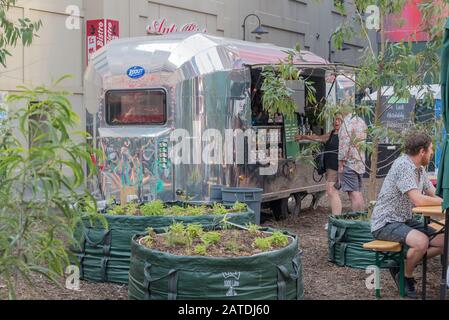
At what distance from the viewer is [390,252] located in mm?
6512

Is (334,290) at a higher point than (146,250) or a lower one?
lower

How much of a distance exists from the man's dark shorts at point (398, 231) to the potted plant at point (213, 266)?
1.16 metres

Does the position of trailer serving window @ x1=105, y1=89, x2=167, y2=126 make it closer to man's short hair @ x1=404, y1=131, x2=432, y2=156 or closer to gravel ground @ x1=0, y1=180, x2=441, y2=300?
gravel ground @ x1=0, y1=180, x2=441, y2=300

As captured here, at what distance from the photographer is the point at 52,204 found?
3.70 m

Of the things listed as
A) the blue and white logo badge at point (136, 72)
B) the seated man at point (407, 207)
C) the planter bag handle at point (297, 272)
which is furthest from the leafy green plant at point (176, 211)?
the blue and white logo badge at point (136, 72)

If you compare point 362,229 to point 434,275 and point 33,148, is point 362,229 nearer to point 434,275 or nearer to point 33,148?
point 434,275

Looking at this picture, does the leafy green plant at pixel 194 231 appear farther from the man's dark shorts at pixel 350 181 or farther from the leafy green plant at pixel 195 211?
the man's dark shorts at pixel 350 181

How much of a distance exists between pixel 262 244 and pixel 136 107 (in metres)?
4.82

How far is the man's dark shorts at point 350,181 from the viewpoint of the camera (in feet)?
32.7

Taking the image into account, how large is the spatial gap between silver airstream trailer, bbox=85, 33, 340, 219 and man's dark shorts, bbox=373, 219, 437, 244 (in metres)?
3.41

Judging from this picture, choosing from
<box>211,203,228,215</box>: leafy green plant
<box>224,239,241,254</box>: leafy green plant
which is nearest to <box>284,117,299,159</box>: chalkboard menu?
<box>211,203,228,215</box>: leafy green plant

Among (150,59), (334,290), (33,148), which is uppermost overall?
(150,59)

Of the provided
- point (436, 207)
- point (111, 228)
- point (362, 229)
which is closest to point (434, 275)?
point (362, 229)

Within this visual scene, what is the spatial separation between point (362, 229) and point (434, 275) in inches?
34.4
